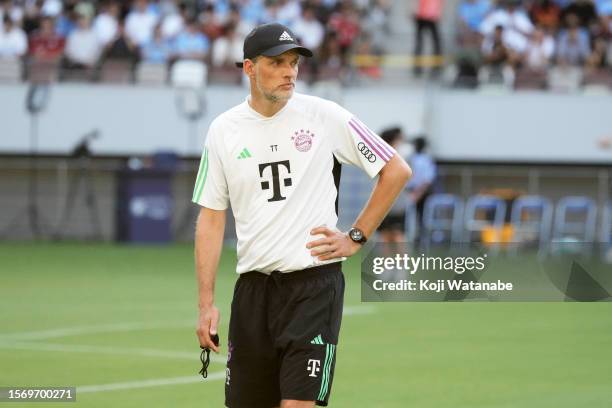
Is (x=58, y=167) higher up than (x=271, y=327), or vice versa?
(x=271, y=327)

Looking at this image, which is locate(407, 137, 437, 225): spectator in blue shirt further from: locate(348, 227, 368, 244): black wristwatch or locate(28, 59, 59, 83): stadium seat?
locate(348, 227, 368, 244): black wristwatch

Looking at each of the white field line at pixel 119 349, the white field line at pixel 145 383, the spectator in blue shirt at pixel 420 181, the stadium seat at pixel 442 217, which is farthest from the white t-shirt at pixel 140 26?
→ the white field line at pixel 145 383

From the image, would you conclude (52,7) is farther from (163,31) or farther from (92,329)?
(92,329)

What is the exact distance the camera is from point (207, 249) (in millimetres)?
7504

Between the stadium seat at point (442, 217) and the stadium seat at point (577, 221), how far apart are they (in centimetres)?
214

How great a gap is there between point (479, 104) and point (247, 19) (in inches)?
224

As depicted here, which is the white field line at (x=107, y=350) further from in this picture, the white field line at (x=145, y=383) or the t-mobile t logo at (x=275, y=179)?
the t-mobile t logo at (x=275, y=179)

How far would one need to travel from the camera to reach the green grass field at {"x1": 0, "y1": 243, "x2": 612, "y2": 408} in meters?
11.2

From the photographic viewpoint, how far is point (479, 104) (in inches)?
1188

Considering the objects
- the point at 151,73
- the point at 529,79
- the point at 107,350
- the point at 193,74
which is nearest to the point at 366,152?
the point at 107,350

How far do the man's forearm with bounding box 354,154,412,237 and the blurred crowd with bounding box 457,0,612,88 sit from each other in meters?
22.1

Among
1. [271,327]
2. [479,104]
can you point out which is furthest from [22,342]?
[479,104]

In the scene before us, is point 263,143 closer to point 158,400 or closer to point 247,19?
point 158,400

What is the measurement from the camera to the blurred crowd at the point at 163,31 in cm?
3006
